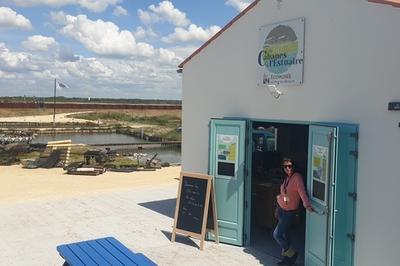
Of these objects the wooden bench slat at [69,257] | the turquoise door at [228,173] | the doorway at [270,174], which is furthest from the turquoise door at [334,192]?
the wooden bench slat at [69,257]

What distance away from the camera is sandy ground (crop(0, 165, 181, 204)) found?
46.5ft

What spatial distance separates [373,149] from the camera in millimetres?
6133

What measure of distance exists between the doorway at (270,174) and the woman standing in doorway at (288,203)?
0.55 m

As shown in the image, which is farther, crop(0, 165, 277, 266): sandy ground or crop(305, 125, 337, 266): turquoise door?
crop(0, 165, 277, 266): sandy ground

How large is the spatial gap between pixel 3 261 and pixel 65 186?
26.0 ft

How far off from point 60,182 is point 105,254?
1095 cm

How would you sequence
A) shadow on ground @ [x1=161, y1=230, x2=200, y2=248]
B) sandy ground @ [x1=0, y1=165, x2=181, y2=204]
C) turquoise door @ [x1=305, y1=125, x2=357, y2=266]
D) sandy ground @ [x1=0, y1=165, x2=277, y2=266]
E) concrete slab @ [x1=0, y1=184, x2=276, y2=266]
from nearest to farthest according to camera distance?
turquoise door @ [x1=305, y1=125, x2=357, y2=266], concrete slab @ [x1=0, y1=184, x2=276, y2=266], sandy ground @ [x1=0, y1=165, x2=277, y2=266], shadow on ground @ [x1=161, y1=230, x2=200, y2=248], sandy ground @ [x1=0, y1=165, x2=181, y2=204]

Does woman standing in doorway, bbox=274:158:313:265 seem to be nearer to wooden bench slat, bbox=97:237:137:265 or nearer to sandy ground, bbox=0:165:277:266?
sandy ground, bbox=0:165:277:266

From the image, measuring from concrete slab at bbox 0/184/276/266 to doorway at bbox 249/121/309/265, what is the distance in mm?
1041

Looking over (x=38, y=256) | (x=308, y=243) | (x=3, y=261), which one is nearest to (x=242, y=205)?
(x=308, y=243)

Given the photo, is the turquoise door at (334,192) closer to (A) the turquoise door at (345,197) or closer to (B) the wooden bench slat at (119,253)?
(A) the turquoise door at (345,197)

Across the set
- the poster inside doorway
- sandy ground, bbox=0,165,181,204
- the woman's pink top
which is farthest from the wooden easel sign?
sandy ground, bbox=0,165,181,204

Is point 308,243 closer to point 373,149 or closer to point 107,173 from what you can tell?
point 373,149

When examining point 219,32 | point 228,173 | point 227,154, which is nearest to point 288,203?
point 228,173
